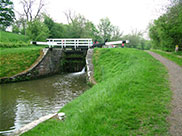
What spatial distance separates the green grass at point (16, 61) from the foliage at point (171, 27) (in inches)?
514

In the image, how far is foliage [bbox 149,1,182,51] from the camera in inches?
480

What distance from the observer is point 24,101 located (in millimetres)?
8164

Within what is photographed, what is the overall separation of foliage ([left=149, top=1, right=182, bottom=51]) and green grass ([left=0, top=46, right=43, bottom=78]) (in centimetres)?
1306

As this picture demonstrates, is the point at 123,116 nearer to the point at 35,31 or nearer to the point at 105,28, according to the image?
the point at 35,31

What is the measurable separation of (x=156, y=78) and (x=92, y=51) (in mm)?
9006

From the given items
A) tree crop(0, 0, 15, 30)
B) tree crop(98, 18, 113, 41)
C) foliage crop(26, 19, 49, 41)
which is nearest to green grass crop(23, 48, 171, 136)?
foliage crop(26, 19, 49, 41)

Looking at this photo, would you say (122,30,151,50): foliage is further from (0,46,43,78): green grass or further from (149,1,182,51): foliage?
(0,46,43,78): green grass

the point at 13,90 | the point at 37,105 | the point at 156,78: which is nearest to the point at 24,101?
the point at 37,105

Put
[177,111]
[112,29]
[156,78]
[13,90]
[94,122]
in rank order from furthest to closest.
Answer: [112,29] → [13,90] → [156,78] → [177,111] → [94,122]

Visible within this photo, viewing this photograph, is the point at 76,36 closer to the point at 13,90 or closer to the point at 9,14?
the point at 9,14

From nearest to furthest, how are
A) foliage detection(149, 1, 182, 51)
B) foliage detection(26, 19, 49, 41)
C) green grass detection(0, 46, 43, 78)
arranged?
1. foliage detection(149, 1, 182, 51)
2. green grass detection(0, 46, 43, 78)
3. foliage detection(26, 19, 49, 41)

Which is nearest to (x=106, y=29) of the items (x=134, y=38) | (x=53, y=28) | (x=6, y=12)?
(x=134, y=38)

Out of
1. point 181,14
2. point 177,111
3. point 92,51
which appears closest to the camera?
point 177,111

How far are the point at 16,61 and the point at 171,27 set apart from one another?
1642 cm
